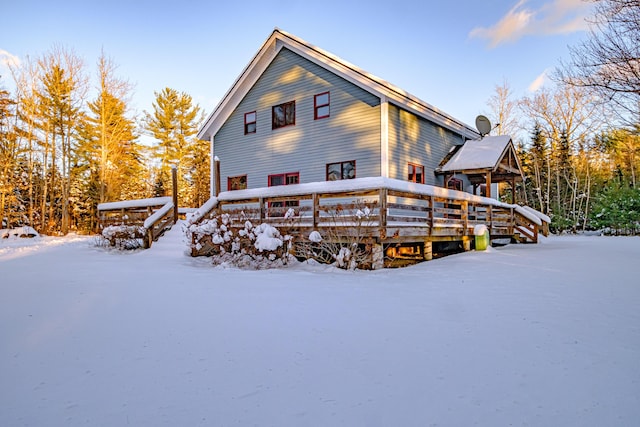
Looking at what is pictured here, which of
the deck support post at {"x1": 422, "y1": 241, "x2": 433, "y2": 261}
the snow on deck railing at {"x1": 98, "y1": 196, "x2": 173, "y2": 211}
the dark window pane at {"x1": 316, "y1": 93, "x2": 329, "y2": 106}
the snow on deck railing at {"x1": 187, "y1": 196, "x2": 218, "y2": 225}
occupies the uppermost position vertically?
the dark window pane at {"x1": 316, "y1": 93, "x2": 329, "y2": 106}

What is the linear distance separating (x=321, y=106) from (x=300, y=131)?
1.26 meters

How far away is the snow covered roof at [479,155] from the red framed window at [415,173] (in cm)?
110

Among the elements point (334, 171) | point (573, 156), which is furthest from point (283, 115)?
point (573, 156)

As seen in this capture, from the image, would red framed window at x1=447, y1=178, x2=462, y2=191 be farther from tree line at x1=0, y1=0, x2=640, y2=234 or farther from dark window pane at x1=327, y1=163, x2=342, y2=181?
tree line at x1=0, y1=0, x2=640, y2=234

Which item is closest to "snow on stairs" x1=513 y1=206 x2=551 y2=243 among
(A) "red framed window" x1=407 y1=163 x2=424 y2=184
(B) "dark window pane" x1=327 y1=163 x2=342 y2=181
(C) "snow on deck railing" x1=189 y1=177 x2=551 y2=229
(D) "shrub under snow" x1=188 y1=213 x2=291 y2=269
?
(C) "snow on deck railing" x1=189 y1=177 x2=551 y2=229

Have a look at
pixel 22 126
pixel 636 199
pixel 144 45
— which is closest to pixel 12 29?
pixel 22 126

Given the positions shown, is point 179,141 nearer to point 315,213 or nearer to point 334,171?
point 334,171

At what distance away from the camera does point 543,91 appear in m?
27.9

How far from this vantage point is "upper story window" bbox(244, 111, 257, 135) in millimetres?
15818

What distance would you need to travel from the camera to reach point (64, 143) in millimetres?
24328

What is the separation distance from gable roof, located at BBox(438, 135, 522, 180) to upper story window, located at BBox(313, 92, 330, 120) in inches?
201

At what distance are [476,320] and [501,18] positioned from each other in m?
18.9

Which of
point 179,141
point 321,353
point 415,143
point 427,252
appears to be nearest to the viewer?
point 321,353

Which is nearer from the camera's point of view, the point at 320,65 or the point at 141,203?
the point at 320,65
